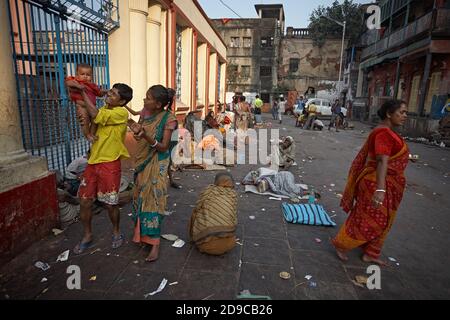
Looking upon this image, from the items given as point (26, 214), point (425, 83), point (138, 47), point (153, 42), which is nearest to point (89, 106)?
point (26, 214)

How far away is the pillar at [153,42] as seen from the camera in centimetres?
665

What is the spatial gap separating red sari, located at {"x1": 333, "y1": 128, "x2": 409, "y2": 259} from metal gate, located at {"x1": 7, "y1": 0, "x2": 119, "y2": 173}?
3.73 m

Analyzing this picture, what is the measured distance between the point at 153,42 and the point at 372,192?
5.78 metres

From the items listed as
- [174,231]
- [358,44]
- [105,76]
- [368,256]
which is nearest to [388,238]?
[368,256]

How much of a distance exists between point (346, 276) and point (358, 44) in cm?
2862

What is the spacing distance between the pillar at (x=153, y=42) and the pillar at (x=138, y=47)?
0.64m

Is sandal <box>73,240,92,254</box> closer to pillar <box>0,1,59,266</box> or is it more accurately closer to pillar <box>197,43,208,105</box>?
pillar <box>0,1,59,266</box>

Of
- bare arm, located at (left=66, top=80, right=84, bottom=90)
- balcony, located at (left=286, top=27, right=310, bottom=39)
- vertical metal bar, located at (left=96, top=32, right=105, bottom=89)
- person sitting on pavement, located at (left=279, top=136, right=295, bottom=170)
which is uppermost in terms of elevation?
balcony, located at (left=286, top=27, right=310, bottom=39)

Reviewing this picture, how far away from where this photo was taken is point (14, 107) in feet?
9.80

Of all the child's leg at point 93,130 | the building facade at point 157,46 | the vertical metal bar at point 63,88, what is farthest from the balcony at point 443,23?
the child's leg at point 93,130

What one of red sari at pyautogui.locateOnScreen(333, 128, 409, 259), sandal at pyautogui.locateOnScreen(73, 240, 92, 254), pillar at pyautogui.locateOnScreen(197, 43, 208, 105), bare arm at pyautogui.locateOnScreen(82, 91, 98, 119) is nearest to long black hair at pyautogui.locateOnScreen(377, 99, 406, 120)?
red sari at pyautogui.locateOnScreen(333, 128, 409, 259)

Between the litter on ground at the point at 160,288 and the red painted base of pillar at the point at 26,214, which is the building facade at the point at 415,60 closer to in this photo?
the litter on ground at the point at 160,288

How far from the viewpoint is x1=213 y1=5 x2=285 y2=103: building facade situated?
3342 cm
